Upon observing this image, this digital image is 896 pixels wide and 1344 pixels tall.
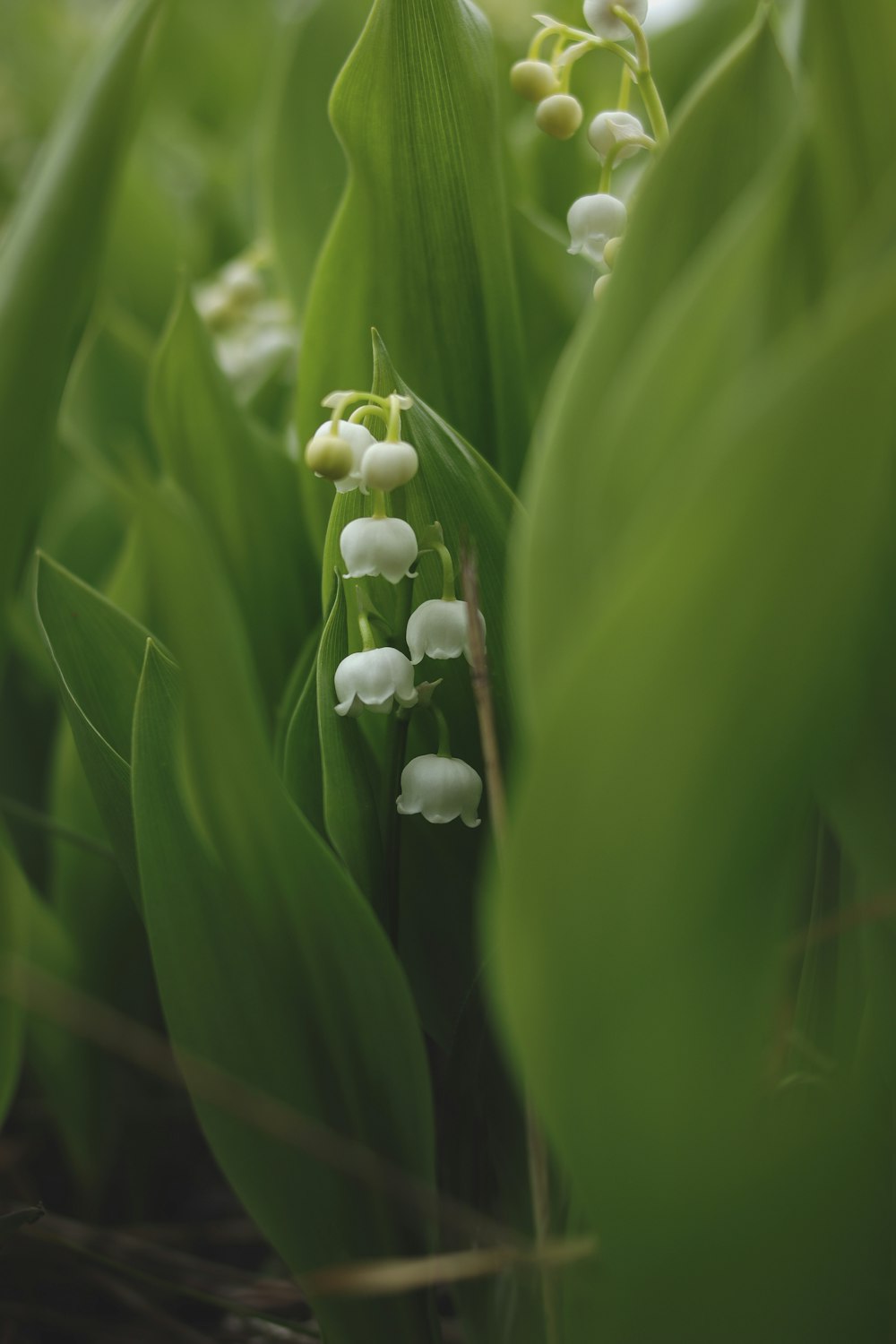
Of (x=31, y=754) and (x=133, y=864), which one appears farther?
(x=31, y=754)

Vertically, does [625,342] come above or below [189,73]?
below

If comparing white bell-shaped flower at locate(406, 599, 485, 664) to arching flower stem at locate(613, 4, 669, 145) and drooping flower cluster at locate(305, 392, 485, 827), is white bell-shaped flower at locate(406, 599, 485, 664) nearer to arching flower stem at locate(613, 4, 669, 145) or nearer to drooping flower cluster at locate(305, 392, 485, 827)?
drooping flower cluster at locate(305, 392, 485, 827)

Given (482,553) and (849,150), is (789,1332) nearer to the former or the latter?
(482,553)

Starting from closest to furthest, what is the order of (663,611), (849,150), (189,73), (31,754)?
(663,611), (849,150), (31,754), (189,73)

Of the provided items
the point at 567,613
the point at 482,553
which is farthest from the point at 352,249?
the point at 567,613

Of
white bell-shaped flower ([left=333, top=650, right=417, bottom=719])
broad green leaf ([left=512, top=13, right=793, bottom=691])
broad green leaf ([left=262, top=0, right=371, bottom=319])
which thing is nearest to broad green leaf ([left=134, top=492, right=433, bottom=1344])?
white bell-shaped flower ([left=333, top=650, right=417, bottom=719])

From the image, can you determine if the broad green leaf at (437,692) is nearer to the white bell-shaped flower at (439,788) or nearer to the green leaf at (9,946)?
the white bell-shaped flower at (439,788)
